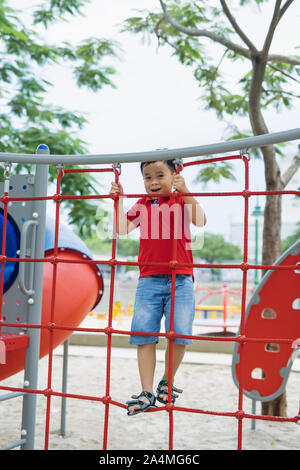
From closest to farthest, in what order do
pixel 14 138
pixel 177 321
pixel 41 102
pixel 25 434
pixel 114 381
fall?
pixel 177 321
pixel 25 434
pixel 114 381
pixel 14 138
pixel 41 102

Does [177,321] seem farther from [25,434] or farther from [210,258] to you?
[210,258]

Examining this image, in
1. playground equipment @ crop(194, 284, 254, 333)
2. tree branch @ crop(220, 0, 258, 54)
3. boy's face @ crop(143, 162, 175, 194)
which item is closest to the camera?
boy's face @ crop(143, 162, 175, 194)

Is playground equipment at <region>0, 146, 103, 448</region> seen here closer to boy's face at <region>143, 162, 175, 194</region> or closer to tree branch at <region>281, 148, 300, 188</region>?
boy's face at <region>143, 162, 175, 194</region>

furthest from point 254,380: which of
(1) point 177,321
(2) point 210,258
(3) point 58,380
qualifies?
(2) point 210,258

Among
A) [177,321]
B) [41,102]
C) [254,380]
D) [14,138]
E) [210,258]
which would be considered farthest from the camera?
[210,258]

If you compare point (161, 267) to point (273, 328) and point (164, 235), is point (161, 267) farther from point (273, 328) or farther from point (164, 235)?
point (273, 328)

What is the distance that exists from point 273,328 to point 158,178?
4.98 ft

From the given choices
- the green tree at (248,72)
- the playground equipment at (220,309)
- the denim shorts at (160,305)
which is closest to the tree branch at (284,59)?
the green tree at (248,72)

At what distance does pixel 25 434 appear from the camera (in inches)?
103

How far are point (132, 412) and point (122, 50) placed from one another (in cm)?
506

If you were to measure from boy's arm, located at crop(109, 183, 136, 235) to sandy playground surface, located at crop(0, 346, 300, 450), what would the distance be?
2.07 metres

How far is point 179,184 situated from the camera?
83.4 inches

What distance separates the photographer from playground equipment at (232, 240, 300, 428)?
10.6 ft

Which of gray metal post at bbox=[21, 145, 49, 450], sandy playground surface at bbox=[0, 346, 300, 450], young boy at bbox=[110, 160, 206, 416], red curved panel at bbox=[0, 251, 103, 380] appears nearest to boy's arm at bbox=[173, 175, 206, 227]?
young boy at bbox=[110, 160, 206, 416]
